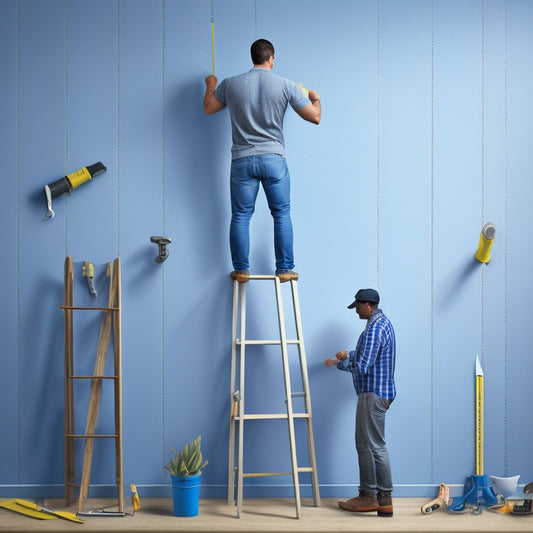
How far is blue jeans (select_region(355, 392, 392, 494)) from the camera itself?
12.7 feet

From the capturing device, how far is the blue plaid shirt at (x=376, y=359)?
12.7ft

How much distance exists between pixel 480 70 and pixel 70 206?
2840mm

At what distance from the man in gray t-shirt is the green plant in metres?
1.06

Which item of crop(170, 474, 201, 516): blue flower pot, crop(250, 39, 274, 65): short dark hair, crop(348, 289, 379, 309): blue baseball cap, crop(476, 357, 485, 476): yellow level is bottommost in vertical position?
crop(170, 474, 201, 516): blue flower pot

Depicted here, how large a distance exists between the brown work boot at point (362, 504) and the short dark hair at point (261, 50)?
8.86ft

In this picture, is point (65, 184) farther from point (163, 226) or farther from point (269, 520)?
point (269, 520)

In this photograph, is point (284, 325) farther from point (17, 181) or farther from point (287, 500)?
point (17, 181)

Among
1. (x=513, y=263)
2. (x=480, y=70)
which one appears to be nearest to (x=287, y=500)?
(x=513, y=263)

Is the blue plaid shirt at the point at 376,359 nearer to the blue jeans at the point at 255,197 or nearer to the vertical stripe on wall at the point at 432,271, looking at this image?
the vertical stripe on wall at the point at 432,271

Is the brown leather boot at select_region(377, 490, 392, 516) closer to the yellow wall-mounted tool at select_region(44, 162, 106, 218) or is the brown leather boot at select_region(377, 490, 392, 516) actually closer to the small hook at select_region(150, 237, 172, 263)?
the small hook at select_region(150, 237, 172, 263)

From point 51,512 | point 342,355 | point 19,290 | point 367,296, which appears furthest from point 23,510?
point 367,296

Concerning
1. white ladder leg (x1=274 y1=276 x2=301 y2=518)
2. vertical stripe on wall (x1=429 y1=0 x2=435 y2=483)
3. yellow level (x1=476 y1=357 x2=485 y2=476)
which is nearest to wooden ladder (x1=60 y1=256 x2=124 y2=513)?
white ladder leg (x1=274 y1=276 x2=301 y2=518)

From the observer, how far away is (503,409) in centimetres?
429

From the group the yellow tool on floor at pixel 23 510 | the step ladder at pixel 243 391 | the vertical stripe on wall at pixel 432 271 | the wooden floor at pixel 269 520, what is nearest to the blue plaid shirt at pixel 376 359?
the step ladder at pixel 243 391
